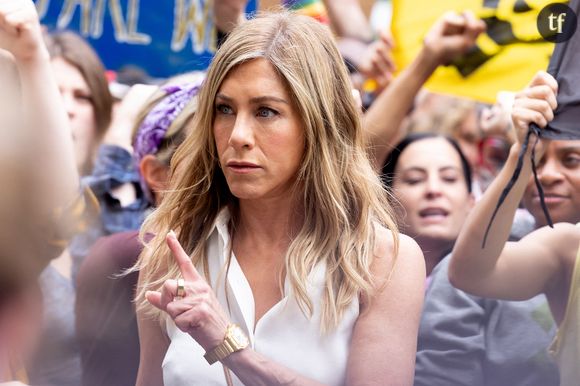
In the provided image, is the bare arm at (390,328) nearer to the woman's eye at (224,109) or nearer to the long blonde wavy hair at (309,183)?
the long blonde wavy hair at (309,183)

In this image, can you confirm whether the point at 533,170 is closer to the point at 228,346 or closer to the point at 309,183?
the point at 309,183

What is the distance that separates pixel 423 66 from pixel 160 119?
876 mm

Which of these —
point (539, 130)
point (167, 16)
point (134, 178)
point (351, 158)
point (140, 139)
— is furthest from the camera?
point (167, 16)

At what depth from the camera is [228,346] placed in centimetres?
212

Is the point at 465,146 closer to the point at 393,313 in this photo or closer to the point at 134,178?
the point at 134,178

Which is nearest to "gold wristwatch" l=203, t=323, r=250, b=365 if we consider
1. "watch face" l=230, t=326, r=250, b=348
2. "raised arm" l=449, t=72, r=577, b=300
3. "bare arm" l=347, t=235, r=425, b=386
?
"watch face" l=230, t=326, r=250, b=348

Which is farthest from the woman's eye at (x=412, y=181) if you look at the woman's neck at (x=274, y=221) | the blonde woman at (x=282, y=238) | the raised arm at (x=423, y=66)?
the woman's neck at (x=274, y=221)

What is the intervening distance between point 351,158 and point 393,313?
387 mm

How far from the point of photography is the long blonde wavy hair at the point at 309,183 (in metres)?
2.30

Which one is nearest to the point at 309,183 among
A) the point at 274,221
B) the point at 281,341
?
the point at 274,221

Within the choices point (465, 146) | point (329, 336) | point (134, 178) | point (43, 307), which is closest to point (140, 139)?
point (134, 178)

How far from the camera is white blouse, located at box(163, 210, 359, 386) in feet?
7.34

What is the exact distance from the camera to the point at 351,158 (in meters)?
2.42

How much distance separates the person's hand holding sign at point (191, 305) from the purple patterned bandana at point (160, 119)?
1.09m
